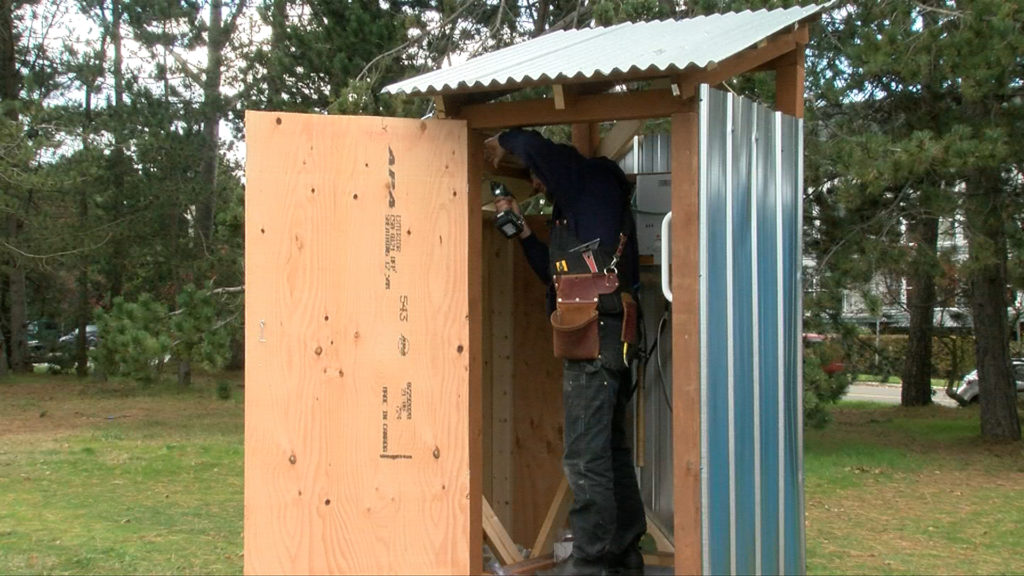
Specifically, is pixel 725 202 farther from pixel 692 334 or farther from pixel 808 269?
pixel 808 269

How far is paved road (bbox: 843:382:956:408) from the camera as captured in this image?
21.6m

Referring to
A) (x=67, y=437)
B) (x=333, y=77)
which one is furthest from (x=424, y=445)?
(x=67, y=437)

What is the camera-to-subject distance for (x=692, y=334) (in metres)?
3.91

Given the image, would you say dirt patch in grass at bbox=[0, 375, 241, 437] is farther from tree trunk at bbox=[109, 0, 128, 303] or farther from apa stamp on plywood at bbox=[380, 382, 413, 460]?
apa stamp on plywood at bbox=[380, 382, 413, 460]

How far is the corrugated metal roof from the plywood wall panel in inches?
12.2


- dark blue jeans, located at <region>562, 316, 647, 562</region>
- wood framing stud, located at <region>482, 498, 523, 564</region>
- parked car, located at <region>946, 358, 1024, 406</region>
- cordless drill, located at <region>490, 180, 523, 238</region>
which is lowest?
parked car, located at <region>946, 358, 1024, 406</region>

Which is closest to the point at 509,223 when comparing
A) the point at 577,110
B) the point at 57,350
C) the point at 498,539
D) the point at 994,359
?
the point at 577,110

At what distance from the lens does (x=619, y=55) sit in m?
4.15

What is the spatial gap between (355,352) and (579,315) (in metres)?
0.95

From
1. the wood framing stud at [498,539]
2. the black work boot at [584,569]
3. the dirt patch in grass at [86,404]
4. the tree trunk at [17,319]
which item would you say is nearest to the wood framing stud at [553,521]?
the wood framing stud at [498,539]

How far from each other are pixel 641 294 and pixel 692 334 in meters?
1.65

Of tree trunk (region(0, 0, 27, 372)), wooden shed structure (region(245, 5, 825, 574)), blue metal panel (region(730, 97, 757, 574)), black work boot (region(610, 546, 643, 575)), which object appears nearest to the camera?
blue metal panel (region(730, 97, 757, 574))

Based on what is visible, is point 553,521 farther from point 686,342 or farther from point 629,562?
point 686,342

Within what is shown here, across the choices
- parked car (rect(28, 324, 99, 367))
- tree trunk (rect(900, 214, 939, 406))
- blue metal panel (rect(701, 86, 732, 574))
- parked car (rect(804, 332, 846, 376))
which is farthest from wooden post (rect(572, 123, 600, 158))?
parked car (rect(28, 324, 99, 367))
